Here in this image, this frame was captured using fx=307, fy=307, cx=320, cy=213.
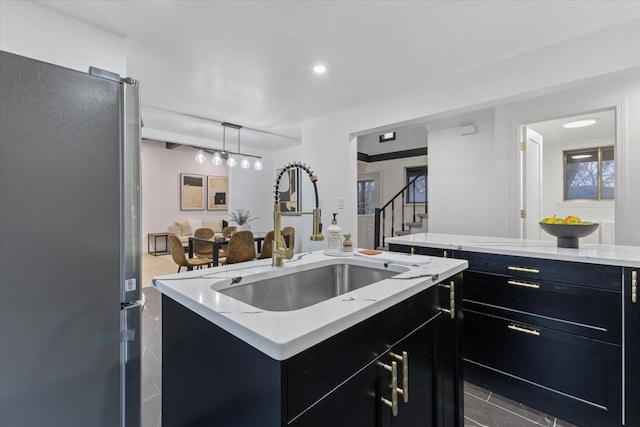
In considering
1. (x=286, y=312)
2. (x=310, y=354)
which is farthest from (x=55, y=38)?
(x=310, y=354)

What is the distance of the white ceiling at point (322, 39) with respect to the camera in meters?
2.01

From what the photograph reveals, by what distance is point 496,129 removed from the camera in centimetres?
340

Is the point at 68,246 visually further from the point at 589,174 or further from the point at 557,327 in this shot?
the point at 589,174

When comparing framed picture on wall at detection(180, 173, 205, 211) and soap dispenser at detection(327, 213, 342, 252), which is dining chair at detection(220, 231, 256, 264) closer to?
soap dispenser at detection(327, 213, 342, 252)

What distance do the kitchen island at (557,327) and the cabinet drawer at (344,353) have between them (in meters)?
1.11

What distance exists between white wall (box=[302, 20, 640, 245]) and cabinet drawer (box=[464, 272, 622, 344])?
1416mm

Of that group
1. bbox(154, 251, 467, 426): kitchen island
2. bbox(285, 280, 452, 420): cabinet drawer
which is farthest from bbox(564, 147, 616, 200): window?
bbox(285, 280, 452, 420): cabinet drawer

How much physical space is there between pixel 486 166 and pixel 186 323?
3692 mm

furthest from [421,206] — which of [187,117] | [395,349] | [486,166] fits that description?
[395,349]

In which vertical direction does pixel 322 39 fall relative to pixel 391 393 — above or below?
above

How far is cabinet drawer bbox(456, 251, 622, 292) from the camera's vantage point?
1599 millimetres

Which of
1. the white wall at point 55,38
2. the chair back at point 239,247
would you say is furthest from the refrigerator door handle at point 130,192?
the chair back at point 239,247

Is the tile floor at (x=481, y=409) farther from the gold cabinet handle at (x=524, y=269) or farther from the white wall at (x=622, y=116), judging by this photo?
the white wall at (x=622, y=116)

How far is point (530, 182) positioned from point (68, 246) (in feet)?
13.1
